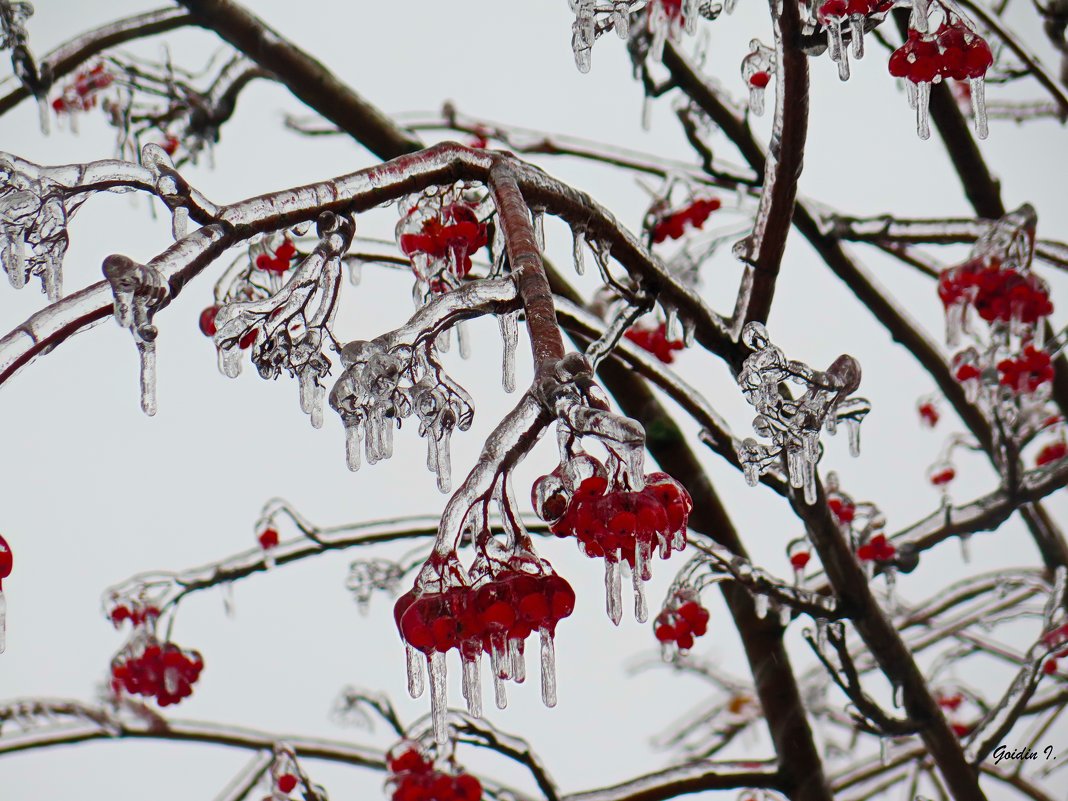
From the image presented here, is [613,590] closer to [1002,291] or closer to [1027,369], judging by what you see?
[1002,291]

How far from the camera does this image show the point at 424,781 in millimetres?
2561

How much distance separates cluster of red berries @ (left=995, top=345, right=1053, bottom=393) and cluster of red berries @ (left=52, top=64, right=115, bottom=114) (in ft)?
10.6

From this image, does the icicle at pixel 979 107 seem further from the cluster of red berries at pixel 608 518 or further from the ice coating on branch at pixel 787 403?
the cluster of red berries at pixel 608 518

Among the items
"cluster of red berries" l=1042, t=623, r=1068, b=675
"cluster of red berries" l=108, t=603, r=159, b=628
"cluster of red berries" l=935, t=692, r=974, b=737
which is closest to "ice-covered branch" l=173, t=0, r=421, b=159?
"cluster of red berries" l=108, t=603, r=159, b=628

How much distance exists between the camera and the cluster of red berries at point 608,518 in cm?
102

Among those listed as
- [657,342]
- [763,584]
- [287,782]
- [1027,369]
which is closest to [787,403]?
[763,584]

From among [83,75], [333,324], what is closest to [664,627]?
[333,324]

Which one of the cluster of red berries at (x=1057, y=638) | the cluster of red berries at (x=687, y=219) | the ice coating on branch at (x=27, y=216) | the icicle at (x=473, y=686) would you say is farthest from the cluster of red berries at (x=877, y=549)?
the ice coating on branch at (x=27, y=216)

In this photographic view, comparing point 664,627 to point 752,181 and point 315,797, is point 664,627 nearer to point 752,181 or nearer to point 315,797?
point 315,797

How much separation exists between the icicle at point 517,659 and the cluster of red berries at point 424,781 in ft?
5.39

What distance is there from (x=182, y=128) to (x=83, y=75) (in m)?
0.42

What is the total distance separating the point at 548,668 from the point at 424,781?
64.7 inches

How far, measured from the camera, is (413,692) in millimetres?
1084

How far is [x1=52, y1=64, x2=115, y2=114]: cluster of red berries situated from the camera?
3.62 m
